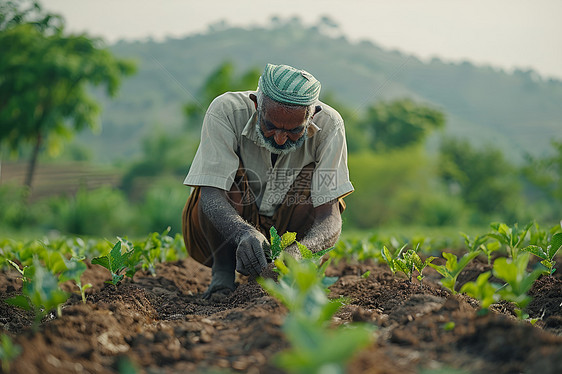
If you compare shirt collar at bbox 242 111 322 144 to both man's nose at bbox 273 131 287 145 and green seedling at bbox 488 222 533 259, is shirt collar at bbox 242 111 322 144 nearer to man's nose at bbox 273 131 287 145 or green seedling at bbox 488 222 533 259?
man's nose at bbox 273 131 287 145

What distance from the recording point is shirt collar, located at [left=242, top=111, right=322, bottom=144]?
10.0 ft

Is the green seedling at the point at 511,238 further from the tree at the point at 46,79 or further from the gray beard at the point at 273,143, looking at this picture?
the tree at the point at 46,79

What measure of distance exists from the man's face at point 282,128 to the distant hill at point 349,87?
2870 inches

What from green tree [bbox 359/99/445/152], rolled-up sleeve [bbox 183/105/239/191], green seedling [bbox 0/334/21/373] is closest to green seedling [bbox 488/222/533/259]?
rolled-up sleeve [bbox 183/105/239/191]

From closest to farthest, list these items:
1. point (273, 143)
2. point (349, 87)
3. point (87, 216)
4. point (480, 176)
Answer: point (273, 143) → point (87, 216) → point (480, 176) → point (349, 87)

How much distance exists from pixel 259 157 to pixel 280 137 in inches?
16.3

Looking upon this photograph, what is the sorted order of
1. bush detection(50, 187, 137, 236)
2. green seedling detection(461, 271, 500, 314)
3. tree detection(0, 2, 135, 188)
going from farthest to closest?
1. tree detection(0, 2, 135, 188)
2. bush detection(50, 187, 137, 236)
3. green seedling detection(461, 271, 500, 314)

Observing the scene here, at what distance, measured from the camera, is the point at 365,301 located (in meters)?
2.60

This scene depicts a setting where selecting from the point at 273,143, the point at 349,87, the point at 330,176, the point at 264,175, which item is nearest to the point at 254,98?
the point at 273,143

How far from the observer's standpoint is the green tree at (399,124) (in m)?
47.8

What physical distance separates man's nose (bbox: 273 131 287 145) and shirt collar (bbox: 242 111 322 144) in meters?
0.21

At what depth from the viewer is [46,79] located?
1988 centimetres

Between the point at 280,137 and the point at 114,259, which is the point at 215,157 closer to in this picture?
the point at 280,137

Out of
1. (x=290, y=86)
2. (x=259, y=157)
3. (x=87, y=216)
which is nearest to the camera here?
(x=290, y=86)
